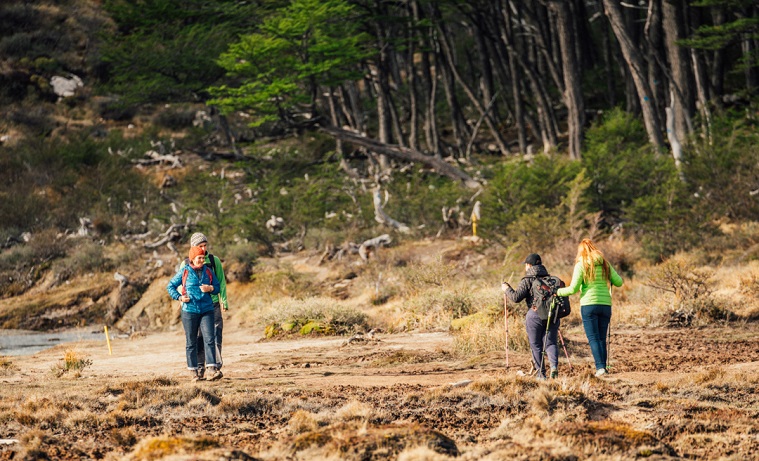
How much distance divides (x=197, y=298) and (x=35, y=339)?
14843 mm

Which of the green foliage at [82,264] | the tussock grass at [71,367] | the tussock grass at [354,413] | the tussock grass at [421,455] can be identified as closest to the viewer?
the tussock grass at [421,455]

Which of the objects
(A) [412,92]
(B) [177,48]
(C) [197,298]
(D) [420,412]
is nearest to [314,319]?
(C) [197,298]

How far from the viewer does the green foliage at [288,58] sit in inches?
1141

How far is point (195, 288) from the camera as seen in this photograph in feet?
34.1

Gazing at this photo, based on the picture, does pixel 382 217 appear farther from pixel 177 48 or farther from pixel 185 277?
pixel 185 277

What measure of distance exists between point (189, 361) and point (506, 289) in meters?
3.78

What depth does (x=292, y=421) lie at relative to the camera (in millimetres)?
7930

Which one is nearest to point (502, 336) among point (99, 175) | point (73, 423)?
point (73, 423)

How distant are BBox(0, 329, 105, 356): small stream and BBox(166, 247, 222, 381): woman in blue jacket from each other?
10.8 metres

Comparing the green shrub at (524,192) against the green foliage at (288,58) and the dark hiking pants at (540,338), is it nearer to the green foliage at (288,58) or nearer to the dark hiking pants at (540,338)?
the green foliage at (288,58)

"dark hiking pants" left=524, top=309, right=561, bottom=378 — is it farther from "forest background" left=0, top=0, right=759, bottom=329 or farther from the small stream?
the small stream

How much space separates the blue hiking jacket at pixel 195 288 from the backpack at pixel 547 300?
364 centimetres

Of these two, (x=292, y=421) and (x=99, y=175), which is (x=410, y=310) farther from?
(x=99, y=175)

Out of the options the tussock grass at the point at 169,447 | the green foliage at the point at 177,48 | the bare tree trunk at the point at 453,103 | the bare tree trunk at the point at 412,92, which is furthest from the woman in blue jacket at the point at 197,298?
the green foliage at the point at 177,48
